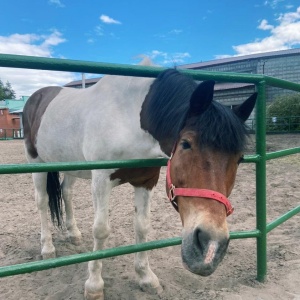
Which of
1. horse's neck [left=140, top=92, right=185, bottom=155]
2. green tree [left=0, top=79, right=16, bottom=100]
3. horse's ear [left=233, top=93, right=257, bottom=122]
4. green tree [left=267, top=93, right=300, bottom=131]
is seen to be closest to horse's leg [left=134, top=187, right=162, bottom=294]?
horse's neck [left=140, top=92, right=185, bottom=155]

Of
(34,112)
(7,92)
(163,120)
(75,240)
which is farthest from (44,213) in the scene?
(7,92)

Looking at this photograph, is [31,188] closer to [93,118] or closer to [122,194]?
[122,194]

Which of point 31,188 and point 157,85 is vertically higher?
point 157,85

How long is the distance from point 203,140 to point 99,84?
4.86 ft

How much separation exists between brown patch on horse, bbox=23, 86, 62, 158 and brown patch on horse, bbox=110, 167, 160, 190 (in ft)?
4.89

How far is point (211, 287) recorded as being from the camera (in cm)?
233

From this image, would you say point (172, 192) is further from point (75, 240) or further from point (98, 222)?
point (75, 240)

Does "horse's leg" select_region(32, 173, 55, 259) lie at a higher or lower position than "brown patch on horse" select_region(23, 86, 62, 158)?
lower

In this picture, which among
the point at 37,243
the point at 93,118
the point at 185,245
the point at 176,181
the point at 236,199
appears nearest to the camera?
the point at 185,245

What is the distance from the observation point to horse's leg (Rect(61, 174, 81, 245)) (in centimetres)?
349

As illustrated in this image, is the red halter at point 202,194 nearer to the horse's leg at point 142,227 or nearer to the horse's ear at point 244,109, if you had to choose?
the horse's ear at point 244,109

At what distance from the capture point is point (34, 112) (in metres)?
3.57

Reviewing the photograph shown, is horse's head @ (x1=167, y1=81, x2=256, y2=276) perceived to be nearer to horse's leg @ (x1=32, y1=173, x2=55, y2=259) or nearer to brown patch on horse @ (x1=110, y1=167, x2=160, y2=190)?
brown patch on horse @ (x1=110, y1=167, x2=160, y2=190)

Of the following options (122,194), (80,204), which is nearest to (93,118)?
(80,204)
